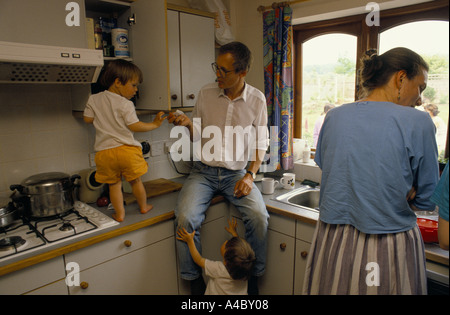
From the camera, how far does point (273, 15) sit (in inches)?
86.1

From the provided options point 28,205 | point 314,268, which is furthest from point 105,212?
point 314,268

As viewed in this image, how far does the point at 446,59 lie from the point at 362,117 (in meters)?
1.00

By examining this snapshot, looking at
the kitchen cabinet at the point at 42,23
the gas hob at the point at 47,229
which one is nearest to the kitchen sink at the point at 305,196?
the gas hob at the point at 47,229

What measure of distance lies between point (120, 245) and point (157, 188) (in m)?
0.56

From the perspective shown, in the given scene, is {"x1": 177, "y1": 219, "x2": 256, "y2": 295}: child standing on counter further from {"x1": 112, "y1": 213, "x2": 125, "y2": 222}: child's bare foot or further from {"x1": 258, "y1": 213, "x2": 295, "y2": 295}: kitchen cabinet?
{"x1": 112, "y1": 213, "x2": 125, "y2": 222}: child's bare foot

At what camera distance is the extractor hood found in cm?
129

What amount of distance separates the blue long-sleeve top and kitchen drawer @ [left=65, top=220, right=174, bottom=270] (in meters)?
0.94

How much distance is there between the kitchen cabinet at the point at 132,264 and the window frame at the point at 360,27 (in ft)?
4.49

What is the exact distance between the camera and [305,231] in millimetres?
1700

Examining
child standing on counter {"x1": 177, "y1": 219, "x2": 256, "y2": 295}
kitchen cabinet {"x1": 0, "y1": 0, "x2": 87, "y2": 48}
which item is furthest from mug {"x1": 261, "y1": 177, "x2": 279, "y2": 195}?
kitchen cabinet {"x1": 0, "y1": 0, "x2": 87, "y2": 48}

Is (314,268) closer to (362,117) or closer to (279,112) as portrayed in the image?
(362,117)

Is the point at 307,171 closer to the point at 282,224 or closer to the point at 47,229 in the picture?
the point at 282,224

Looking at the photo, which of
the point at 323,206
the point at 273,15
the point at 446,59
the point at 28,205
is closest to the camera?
the point at 323,206

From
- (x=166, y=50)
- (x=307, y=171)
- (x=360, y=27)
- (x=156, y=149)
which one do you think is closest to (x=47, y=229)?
(x=156, y=149)
